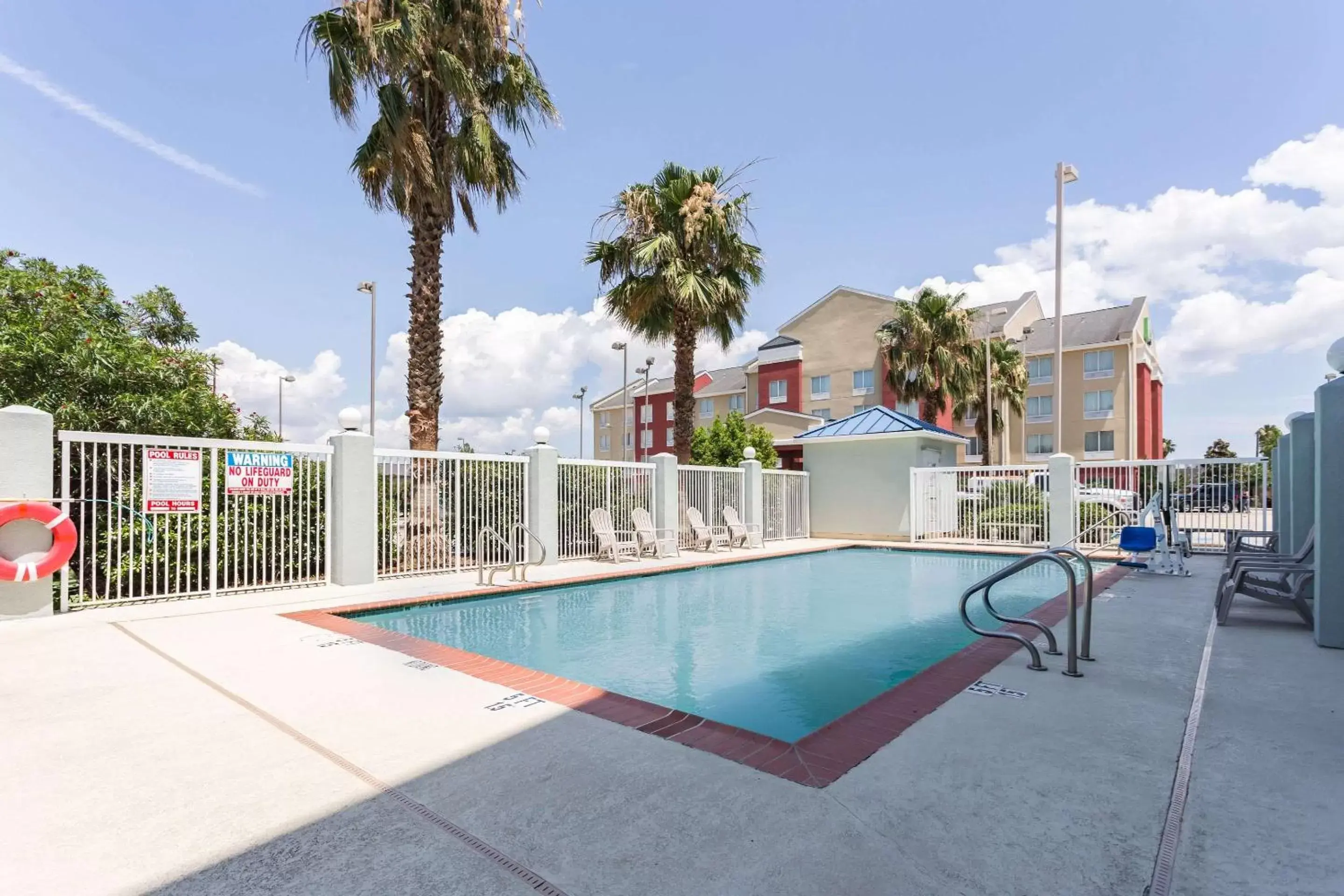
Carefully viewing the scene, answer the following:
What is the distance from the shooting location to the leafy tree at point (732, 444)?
2213 centimetres

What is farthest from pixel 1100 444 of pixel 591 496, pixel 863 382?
pixel 591 496

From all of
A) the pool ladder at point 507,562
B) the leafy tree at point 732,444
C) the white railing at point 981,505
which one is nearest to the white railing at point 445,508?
the pool ladder at point 507,562

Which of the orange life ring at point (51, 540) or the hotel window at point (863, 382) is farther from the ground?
the hotel window at point (863, 382)

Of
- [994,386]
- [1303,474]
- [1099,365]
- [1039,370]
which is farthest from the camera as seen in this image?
[1039,370]

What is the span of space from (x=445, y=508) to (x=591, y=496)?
3.12 m

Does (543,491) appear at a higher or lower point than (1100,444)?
lower

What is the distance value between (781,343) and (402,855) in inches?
1542

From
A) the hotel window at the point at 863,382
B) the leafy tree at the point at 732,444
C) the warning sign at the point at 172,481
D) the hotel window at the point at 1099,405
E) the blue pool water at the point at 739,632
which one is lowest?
the blue pool water at the point at 739,632

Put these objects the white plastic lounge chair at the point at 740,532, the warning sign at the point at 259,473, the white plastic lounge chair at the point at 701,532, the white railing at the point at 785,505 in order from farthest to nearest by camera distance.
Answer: the white railing at the point at 785,505 → the white plastic lounge chair at the point at 740,532 → the white plastic lounge chair at the point at 701,532 → the warning sign at the point at 259,473

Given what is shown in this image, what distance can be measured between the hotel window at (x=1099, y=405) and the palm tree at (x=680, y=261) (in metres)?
27.6

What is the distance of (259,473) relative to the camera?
28.6 feet

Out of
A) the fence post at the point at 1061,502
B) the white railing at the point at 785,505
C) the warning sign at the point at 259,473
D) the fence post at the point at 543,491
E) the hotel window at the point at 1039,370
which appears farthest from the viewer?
the hotel window at the point at 1039,370

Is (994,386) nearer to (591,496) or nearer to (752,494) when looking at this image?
(752,494)

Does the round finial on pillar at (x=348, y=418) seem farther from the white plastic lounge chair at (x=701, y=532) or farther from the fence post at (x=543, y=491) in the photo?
the white plastic lounge chair at (x=701, y=532)
